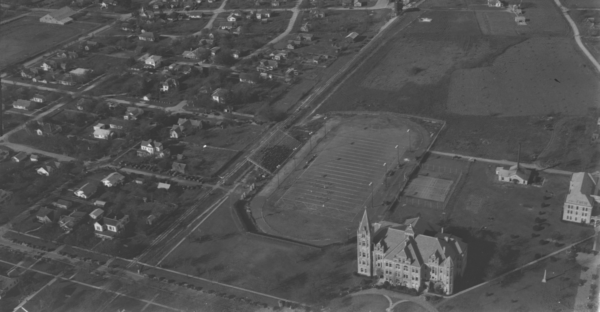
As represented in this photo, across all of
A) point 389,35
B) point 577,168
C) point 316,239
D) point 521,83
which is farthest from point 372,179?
point 389,35

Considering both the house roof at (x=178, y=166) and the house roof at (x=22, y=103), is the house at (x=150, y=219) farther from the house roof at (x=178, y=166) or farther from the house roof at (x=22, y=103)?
the house roof at (x=22, y=103)

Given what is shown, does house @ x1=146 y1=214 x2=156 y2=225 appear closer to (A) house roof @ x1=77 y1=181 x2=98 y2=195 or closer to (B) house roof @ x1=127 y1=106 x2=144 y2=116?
(A) house roof @ x1=77 y1=181 x2=98 y2=195

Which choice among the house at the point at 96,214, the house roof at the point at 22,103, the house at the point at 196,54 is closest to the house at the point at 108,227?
the house at the point at 96,214

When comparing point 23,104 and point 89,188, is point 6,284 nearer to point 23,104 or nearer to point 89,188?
point 89,188

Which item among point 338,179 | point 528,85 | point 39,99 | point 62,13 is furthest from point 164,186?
point 62,13

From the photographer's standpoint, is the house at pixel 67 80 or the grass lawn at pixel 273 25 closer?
the house at pixel 67 80

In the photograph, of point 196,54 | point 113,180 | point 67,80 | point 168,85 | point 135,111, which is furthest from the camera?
point 196,54
